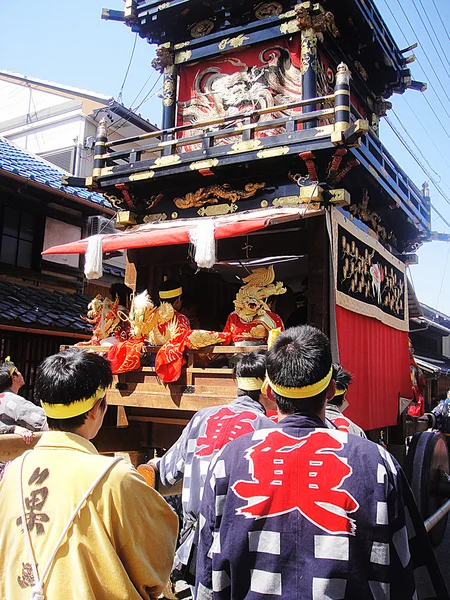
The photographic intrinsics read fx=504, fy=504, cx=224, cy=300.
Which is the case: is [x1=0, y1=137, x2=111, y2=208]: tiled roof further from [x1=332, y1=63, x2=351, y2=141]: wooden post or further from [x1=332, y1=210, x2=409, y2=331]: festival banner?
[x1=332, y1=63, x2=351, y2=141]: wooden post

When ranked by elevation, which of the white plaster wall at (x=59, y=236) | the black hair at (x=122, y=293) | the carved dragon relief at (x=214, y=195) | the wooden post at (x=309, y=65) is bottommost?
the black hair at (x=122, y=293)

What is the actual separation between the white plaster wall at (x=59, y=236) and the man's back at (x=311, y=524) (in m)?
10.7

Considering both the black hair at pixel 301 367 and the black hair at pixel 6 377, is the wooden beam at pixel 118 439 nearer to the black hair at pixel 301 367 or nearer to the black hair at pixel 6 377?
the black hair at pixel 6 377

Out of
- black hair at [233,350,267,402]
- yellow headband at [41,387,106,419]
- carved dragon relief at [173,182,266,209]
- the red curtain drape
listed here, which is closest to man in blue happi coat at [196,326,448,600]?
yellow headband at [41,387,106,419]

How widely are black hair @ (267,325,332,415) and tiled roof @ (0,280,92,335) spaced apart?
7.62 metres

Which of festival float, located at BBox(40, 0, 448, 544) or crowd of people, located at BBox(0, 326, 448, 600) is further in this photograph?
festival float, located at BBox(40, 0, 448, 544)

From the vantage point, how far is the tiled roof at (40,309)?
8913 millimetres

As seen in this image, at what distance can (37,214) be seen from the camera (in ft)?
37.7

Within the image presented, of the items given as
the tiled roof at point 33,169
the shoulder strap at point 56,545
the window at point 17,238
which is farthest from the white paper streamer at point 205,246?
the window at point 17,238

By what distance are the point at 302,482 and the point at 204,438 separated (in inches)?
57.2

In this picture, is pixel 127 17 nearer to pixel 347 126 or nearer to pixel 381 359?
pixel 347 126

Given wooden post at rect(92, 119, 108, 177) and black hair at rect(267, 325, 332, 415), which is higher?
wooden post at rect(92, 119, 108, 177)

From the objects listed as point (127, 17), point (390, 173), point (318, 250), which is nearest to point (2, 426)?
point (318, 250)

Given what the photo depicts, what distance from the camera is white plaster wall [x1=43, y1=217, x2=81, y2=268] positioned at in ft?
38.2
